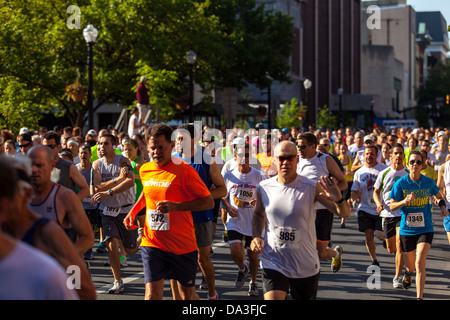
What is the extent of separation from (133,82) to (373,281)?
2372cm

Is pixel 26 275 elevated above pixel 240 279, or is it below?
above

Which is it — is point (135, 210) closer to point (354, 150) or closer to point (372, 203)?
point (372, 203)

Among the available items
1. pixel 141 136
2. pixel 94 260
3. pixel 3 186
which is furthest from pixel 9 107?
pixel 3 186

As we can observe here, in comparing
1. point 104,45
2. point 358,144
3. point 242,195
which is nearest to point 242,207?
point 242,195

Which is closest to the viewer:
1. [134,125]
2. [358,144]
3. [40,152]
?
[40,152]

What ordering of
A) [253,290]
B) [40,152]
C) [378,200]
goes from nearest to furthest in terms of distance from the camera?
1. [40,152]
2. [253,290]
3. [378,200]

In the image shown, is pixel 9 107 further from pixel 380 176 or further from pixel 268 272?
pixel 268 272

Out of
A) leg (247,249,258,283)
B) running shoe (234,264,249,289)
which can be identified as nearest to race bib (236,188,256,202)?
leg (247,249,258,283)

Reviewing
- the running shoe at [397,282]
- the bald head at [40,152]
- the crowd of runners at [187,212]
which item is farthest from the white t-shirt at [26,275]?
the running shoe at [397,282]

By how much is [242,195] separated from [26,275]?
23.7 ft

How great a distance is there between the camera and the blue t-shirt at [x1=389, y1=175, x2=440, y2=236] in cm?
880

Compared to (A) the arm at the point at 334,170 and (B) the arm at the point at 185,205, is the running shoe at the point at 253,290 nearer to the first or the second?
(A) the arm at the point at 334,170

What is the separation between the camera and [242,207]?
9.58 metres

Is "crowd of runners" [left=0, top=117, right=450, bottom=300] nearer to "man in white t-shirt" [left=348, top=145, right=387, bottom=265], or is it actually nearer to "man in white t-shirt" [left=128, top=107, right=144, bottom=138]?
"man in white t-shirt" [left=348, top=145, right=387, bottom=265]
